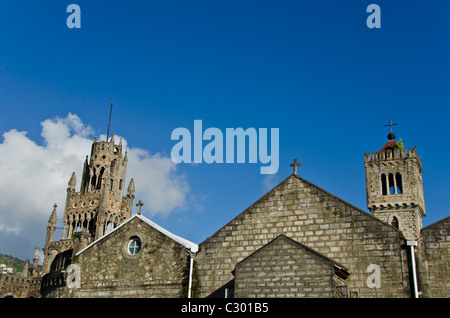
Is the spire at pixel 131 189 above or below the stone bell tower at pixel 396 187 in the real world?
above

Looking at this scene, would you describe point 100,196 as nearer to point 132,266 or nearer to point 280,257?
point 132,266

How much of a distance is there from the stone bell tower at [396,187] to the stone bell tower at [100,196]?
47.1 meters

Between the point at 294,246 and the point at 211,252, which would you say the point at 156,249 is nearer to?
the point at 211,252

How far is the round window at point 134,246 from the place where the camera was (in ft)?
75.2

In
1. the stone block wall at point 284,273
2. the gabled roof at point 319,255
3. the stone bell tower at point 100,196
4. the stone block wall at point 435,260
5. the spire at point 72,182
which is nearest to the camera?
the stone block wall at point 284,273

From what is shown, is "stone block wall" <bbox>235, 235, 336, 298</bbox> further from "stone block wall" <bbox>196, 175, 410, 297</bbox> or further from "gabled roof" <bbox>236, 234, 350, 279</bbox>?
"stone block wall" <bbox>196, 175, 410, 297</bbox>

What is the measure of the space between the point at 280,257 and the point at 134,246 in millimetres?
7880

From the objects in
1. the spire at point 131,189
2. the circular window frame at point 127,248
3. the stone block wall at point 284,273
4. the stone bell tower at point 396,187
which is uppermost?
the spire at point 131,189

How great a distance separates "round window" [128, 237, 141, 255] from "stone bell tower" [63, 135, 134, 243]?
65.4 m

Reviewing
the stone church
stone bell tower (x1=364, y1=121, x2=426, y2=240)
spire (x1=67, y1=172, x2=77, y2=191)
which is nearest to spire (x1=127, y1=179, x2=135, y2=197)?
spire (x1=67, y1=172, x2=77, y2=191)

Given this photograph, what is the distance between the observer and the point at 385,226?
64.3 ft

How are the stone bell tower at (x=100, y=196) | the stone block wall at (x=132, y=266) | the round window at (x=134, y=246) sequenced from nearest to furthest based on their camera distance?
the stone block wall at (x=132, y=266), the round window at (x=134, y=246), the stone bell tower at (x=100, y=196)

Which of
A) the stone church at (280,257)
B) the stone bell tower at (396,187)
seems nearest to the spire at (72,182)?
the stone bell tower at (396,187)

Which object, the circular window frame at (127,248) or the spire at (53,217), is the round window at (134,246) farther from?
the spire at (53,217)
